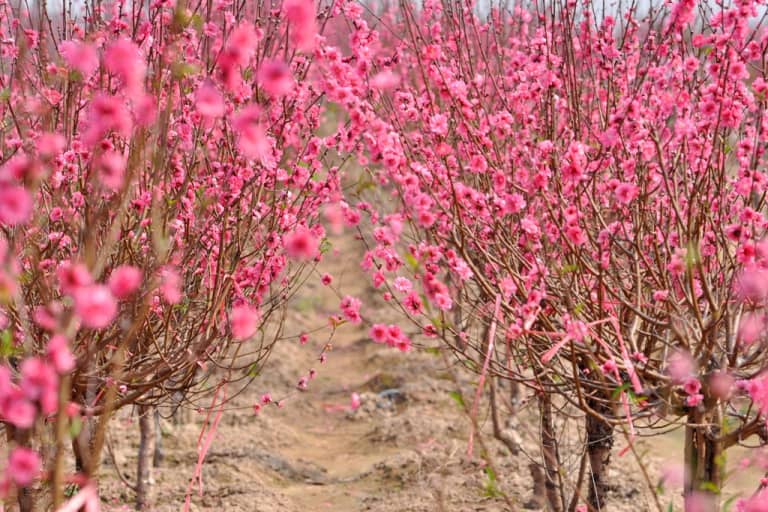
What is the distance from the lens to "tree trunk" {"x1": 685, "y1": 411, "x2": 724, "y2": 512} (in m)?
3.56

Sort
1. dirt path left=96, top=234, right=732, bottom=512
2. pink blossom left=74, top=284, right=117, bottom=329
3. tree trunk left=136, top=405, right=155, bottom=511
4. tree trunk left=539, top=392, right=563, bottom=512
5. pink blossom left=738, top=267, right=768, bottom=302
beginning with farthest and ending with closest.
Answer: dirt path left=96, top=234, right=732, bottom=512 → tree trunk left=136, top=405, right=155, bottom=511 → tree trunk left=539, top=392, right=563, bottom=512 → pink blossom left=738, top=267, right=768, bottom=302 → pink blossom left=74, top=284, right=117, bottom=329

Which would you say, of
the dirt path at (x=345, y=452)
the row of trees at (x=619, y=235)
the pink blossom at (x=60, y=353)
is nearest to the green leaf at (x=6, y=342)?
the pink blossom at (x=60, y=353)

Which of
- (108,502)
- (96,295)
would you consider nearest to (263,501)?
(108,502)

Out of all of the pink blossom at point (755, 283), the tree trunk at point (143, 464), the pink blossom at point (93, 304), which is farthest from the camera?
the tree trunk at point (143, 464)

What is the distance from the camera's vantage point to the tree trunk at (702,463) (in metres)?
3.56

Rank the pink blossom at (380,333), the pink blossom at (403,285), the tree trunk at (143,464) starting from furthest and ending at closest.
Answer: the tree trunk at (143,464) → the pink blossom at (403,285) → the pink blossom at (380,333)

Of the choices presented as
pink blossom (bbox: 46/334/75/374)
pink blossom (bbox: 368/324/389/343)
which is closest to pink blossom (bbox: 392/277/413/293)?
pink blossom (bbox: 368/324/389/343)

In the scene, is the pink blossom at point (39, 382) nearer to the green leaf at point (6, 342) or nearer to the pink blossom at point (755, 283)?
the green leaf at point (6, 342)

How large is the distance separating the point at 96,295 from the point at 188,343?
2295 millimetres

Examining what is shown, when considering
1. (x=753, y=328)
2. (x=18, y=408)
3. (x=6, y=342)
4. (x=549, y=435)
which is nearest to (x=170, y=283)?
(x=6, y=342)

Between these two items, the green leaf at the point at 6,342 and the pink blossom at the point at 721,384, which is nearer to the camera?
the green leaf at the point at 6,342

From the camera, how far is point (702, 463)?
3740 millimetres

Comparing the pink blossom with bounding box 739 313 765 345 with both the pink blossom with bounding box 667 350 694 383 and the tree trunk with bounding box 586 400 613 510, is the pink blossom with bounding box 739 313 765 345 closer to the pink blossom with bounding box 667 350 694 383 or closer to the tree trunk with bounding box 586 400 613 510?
the pink blossom with bounding box 667 350 694 383

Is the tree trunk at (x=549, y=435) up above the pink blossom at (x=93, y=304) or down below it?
above
